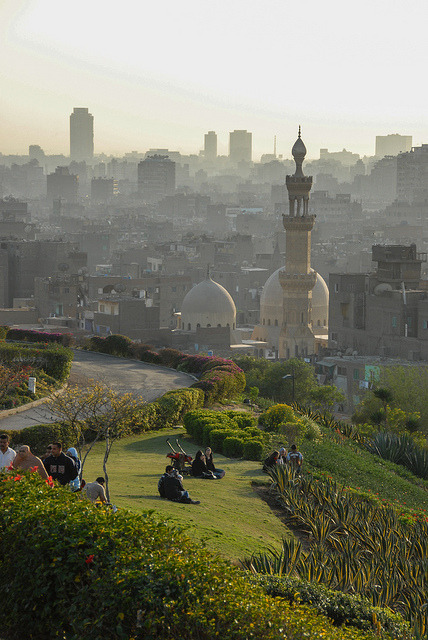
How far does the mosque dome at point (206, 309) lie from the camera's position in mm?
68000

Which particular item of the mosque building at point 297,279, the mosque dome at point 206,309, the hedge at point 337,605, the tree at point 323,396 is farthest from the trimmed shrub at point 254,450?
the mosque dome at point 206,309

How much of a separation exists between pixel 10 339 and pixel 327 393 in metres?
13.8

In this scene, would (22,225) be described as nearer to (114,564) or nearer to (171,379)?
(171,379)

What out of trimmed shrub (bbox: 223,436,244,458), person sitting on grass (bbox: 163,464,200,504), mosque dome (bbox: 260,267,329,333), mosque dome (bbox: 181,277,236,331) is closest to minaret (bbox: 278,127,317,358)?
mosque dome (bbox: 181,277,236,331)

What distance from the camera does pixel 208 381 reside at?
25.9 metres

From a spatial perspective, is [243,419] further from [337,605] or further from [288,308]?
[288,308]

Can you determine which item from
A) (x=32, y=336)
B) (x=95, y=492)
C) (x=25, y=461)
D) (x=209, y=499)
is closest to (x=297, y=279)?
(x=32, y=336)

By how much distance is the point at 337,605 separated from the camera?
30.7 feet

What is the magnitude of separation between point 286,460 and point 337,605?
8.80 metres

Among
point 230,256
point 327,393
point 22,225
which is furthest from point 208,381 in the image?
point 22,225

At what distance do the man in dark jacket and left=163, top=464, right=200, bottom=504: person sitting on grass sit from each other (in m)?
2.44

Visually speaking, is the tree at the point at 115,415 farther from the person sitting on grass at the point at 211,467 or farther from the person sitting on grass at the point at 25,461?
the person sitting on grass at the point at 25,461

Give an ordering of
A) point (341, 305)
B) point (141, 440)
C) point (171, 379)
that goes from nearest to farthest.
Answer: point (141, 440) < point (171, 379) < point (341, 305)

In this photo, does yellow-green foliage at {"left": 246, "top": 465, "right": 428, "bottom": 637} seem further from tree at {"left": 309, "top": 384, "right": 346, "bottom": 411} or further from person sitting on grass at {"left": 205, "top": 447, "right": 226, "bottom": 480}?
tree at {"left": 309, "top": 384, "right": 346, "bottom": 411}
